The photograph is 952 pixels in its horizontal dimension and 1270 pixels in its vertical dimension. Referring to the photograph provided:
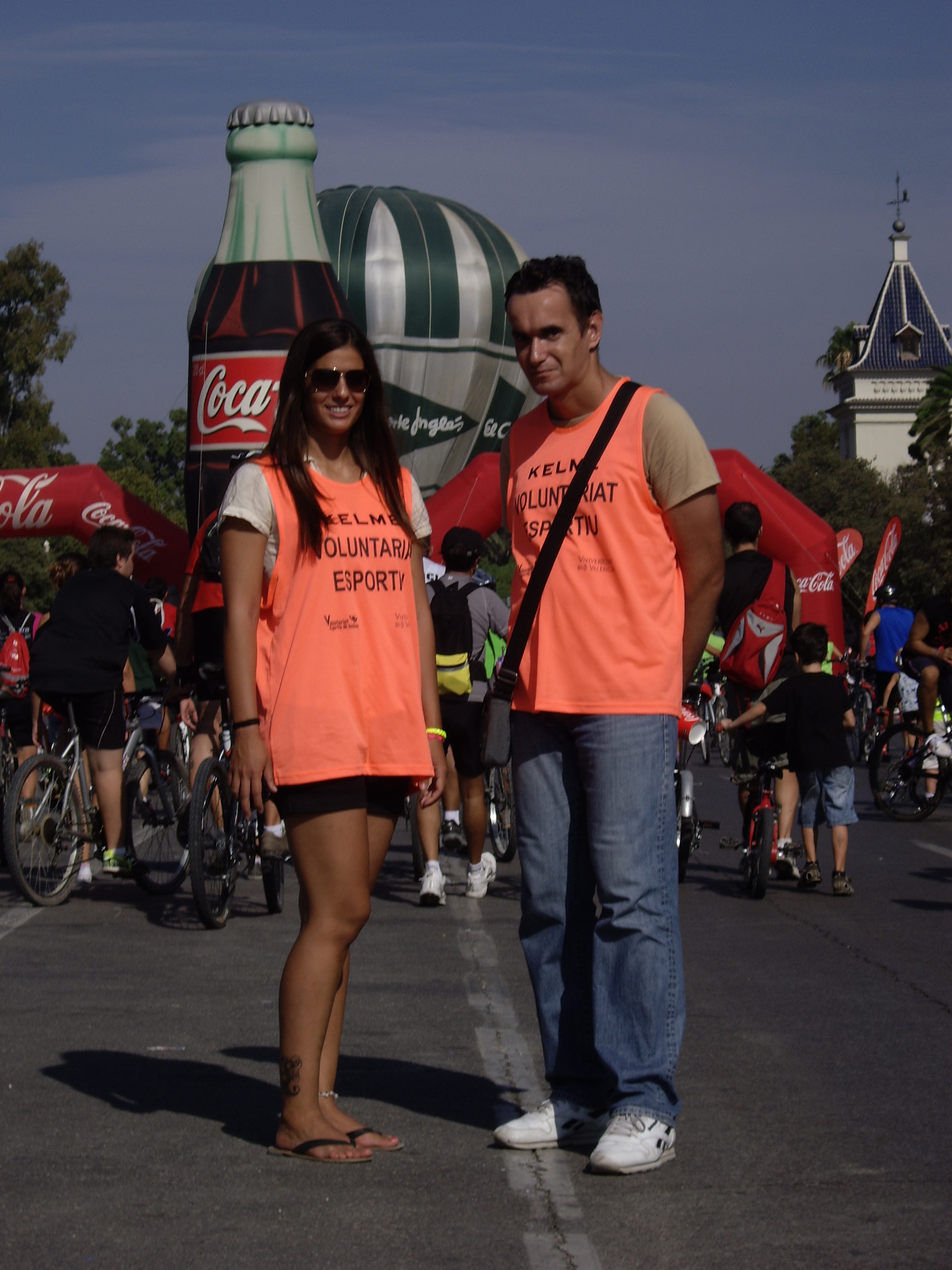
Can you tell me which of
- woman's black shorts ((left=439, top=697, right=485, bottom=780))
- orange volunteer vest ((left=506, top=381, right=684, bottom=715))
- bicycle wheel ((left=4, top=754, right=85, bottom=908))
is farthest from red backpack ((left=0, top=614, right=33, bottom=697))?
orange volunteer vest ((left=506, top=381, right=684, bottom=715))

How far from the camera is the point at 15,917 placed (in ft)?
28.9

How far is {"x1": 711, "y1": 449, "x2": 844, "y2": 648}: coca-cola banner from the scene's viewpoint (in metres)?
21.5

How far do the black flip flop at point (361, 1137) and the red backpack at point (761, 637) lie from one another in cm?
596

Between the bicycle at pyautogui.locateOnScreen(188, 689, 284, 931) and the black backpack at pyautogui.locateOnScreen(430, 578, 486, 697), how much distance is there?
1.39 meters

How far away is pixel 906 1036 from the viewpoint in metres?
6.00

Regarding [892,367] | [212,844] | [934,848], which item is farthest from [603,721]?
[892,367]

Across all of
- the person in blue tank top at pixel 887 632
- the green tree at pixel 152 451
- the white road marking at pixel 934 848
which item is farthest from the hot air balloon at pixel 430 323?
the green tree at pixel 152 451

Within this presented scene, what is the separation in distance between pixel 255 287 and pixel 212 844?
52.3 ft

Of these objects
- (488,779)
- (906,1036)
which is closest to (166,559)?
(488,779)

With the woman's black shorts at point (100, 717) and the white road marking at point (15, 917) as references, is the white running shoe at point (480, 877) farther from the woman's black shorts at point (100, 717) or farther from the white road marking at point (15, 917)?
the white road marking at point (15, 917)

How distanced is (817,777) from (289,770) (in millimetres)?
6395

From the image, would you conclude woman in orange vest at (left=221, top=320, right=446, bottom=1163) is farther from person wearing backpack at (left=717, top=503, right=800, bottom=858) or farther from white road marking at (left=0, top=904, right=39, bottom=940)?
person wearing backpack at (left=717, top=503, right=800, bottom=858)

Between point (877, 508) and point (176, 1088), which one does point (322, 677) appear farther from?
point (877, 508)

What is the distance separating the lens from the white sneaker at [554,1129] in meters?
4.49
